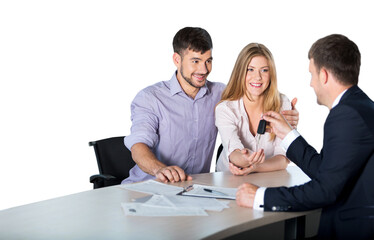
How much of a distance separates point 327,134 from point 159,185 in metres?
0.97

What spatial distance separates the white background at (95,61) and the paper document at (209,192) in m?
3.00

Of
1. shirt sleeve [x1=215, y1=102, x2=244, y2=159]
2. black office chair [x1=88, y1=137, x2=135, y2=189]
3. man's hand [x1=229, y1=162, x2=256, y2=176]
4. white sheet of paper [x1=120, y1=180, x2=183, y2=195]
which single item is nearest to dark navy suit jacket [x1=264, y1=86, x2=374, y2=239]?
white sheet of paper [x1=120, y1=180, x2=183, y2=195]

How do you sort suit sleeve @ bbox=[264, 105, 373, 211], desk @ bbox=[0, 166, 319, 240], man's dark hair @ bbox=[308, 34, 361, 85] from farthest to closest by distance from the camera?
man's dark hair @ bbox=[308, 34, 361, 85]
suit sleeve @ bbox=[264, 105, 373, 211]
desk @ bbox=[0, 166, 319, 240]

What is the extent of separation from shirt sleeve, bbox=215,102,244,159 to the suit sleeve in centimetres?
93

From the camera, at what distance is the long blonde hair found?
135 inches

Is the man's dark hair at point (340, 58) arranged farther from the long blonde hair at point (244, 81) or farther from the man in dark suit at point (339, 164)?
the long blonde hair at point (244, 81)

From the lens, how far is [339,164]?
7.35 ft

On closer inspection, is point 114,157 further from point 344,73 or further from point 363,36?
point 363,36

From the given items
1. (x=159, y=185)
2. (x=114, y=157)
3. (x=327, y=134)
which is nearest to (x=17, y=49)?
(x=114, y=157)

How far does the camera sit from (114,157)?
12.2 feet

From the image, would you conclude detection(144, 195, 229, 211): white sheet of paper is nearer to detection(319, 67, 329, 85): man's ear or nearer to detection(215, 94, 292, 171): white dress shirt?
detection(319, 67, 329, 85): man's ear

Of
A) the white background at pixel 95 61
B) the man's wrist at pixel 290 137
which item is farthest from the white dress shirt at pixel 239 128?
the white background at pixel 95 61

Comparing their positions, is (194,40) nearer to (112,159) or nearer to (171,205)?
(112,159)

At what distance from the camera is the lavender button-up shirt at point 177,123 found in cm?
364
